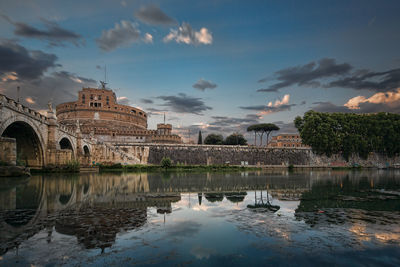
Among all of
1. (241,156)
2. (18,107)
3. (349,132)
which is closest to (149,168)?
(18,107)

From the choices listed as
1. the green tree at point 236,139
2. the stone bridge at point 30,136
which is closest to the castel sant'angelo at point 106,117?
the green tree at point 236,139

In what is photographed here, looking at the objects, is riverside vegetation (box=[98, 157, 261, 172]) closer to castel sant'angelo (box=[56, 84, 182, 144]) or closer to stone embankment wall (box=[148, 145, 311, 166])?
stone embankment wall (box=[148, 145, 311, 166])

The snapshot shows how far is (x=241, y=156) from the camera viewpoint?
72.1 metres

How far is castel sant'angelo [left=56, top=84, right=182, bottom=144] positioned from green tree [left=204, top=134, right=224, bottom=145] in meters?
15.2

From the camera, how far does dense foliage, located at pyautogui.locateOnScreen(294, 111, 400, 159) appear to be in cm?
6744

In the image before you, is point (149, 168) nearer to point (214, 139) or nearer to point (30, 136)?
point (30, 136)

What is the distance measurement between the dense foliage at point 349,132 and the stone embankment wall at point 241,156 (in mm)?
4456

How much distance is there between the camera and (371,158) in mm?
77875

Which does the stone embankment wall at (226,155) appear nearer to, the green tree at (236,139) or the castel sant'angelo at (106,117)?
the castel sant'angelo at (106,117)

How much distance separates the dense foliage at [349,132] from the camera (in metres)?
67.4

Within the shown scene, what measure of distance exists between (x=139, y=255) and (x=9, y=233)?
3.76 m

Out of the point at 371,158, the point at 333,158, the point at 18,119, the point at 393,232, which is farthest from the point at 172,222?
the point at 371,158

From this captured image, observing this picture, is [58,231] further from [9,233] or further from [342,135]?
[342,135]

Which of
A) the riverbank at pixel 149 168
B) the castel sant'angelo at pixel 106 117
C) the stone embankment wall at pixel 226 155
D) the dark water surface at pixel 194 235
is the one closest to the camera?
the dark water surface at pixel 194 235
